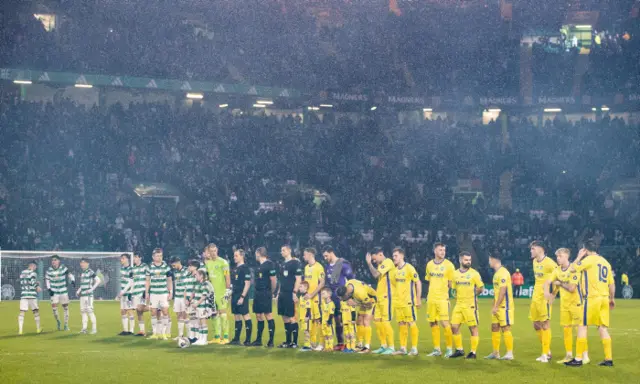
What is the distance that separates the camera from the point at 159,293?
23.6m

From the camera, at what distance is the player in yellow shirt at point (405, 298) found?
1919cm

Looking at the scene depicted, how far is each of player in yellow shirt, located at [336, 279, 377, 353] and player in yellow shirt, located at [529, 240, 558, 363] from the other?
3521 millimetres

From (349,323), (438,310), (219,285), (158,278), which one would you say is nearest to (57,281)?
(158,278)

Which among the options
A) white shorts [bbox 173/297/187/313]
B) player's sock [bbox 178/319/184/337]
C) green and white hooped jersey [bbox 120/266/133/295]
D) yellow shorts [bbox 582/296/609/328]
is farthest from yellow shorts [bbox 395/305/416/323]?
green and white hooped jersey [bbox 120/266/133/295]

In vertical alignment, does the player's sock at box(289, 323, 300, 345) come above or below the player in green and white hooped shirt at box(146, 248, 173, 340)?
below

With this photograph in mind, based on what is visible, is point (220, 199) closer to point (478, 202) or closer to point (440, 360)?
point (478, 202)

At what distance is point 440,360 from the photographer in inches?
719

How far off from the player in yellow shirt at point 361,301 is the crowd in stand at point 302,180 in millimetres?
21303

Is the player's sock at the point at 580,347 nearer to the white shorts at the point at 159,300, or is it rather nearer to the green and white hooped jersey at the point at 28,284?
the white shorts at the point at 159,300

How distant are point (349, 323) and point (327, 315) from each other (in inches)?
22.3

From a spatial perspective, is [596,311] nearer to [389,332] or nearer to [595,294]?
[595,294]

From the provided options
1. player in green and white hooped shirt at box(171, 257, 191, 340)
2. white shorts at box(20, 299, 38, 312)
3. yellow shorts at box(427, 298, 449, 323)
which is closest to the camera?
yellow shorts at box(427, 298, 449, 323)

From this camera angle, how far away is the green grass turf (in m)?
15.7

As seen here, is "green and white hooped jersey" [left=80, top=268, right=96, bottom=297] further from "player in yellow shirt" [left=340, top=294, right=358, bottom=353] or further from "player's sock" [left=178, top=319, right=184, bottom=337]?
"player in yellow shirt" [left=340, top=294, right=358, bottom=353]
